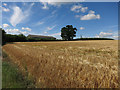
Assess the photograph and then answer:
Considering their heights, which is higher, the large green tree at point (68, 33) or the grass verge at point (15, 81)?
the large green tree at point (68, 33)

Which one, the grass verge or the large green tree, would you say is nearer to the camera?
the grass verge

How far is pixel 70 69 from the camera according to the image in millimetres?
1991

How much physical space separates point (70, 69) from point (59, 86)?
560 mm

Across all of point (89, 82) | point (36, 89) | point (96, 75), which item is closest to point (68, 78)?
point (89, 82)

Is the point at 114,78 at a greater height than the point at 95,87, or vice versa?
the point at 114,78

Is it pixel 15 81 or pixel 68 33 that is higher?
pixel 68 33

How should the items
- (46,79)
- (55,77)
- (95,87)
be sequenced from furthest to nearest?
1. (46,79)
2. (55,77)
3. (95,87)

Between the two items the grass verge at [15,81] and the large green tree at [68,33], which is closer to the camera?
the grass verge at [15,81]

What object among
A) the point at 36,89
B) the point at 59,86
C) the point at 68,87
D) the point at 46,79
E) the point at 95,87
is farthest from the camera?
the point at 36,89

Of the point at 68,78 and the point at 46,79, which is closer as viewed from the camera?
the point at 68,78

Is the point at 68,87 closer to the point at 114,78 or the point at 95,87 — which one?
the point at 95,87

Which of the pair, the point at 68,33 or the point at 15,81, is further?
the point at 68,33

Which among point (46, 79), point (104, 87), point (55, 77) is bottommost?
point (46, 79)

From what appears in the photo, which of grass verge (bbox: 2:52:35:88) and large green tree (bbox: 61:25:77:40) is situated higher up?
large green tree (bbox: 61:25:77:40)
